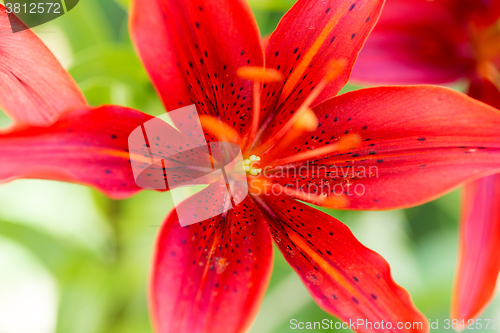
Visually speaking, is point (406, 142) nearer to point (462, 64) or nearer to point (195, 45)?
point (195, 45)

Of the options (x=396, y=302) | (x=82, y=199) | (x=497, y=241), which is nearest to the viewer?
(x=396, y=302)

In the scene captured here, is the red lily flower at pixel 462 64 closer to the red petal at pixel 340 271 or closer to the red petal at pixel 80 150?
the red petal at pixel 340 271

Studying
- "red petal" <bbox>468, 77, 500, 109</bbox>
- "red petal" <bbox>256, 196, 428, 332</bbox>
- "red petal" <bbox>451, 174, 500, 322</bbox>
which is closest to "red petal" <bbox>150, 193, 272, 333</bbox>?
"red petal" <bbox>256, 196, 428, 332</bbox>

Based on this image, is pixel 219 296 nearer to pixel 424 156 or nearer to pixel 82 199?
pixel 424 156

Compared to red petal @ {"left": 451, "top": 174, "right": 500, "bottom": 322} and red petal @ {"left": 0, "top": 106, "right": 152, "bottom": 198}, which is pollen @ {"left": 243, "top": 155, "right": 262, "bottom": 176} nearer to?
red petal @ {"left": 0, "top": 106, "right": 152, "bottom": 198}

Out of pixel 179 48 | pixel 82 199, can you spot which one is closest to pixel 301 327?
pixel 82 199

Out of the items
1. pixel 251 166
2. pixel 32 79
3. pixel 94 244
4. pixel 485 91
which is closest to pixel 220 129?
pixel 251 166
